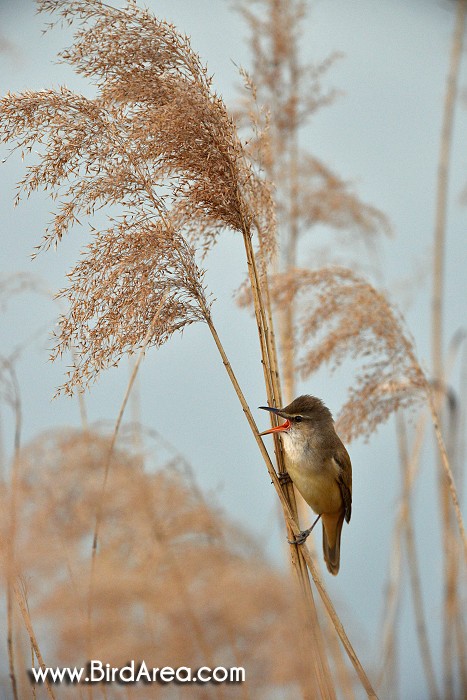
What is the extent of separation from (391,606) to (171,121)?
1.96 meters

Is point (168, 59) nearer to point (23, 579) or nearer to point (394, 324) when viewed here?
point (394, 324)

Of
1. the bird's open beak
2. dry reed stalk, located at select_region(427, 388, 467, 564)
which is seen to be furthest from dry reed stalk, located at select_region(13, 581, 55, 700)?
dry reed stalk, located at select_region(427, 388, 467, 564)

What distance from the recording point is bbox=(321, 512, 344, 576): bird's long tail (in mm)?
2156

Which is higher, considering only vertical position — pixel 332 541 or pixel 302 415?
pixel 302 415

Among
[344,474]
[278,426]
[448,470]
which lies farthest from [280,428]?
[448,470]

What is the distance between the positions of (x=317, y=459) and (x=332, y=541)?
420mm

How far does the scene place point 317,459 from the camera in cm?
189

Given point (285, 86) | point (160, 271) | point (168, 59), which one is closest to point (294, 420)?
point (160, 271)

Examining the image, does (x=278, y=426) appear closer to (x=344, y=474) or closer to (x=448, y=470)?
(x=344, y=474)

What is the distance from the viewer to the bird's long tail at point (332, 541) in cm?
216

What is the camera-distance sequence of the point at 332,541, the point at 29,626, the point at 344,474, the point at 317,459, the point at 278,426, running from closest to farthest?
the point at 29,626, the point at 278,426, the point at 317,459, the point at 344,474, the point at 332,541

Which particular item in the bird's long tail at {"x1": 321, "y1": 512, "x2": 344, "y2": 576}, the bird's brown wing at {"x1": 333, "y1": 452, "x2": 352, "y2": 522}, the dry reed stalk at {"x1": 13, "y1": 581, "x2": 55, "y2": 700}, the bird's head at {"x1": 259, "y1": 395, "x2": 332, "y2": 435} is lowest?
the dry reed stalk at {"x1": 13, "y1": 581, "x2": 55, "y2": 700}

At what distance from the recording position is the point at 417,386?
2.23 metres

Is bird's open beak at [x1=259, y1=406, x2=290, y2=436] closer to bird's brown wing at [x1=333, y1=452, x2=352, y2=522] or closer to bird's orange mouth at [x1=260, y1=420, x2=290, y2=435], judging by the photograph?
bird's orange mouth at [x1=260, y1=420, x2=290, y2=435]
